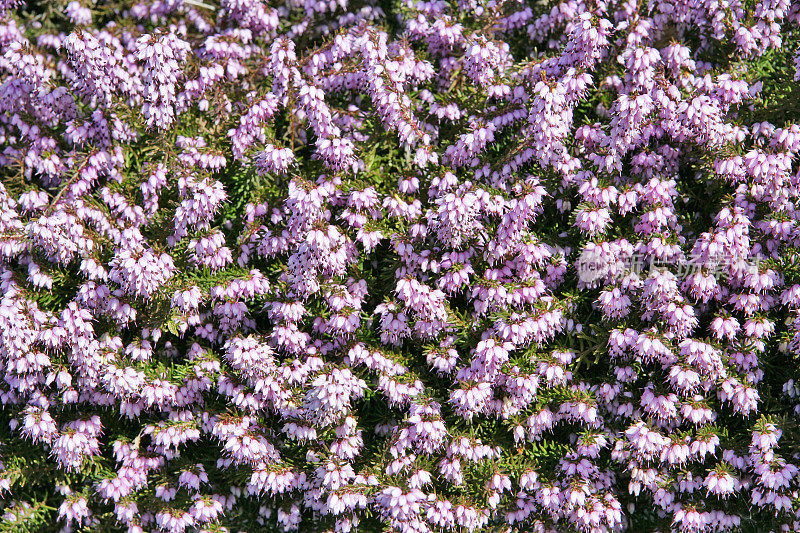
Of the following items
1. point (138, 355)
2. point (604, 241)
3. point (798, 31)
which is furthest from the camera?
point (798, 31)

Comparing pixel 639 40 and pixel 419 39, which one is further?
pixel 419 39

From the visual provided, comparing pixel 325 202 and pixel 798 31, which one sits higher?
pixel 798 31

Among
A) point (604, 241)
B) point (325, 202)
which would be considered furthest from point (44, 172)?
point (604, 241)

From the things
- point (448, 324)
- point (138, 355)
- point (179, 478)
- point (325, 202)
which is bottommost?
point (179, 478)

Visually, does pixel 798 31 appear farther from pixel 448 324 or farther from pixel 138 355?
pixel 138 355

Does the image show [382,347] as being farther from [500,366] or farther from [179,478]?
[179,478]

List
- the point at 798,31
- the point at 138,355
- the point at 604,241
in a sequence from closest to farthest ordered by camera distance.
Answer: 1. the point at 604,241
2. the point at 138,355
3. the point at 798,31

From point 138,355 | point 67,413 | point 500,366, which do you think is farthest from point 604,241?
point 67,413
